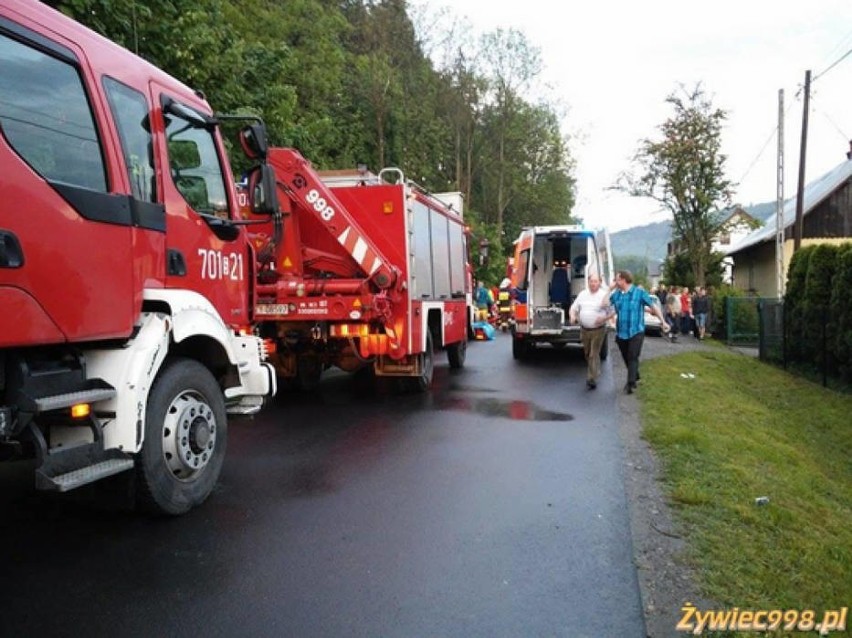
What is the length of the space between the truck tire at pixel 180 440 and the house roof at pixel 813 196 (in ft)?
96.0

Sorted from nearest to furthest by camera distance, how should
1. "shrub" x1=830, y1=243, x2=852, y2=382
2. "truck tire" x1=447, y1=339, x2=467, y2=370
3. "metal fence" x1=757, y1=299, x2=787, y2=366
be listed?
"shrub" x1=830, y1=243, x2=852, y2=382, "truck tire" x1=447, y1=339, x2=467, y2=370, "metal fence" x1=757, y1=299, x2=787, y2=366

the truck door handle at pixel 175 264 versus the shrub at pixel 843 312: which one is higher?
the truck door handle at pixel 175 264

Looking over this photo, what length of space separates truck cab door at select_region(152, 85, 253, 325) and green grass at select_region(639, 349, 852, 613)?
140 inches

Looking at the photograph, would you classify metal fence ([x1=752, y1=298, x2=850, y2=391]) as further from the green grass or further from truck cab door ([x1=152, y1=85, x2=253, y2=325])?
truck cab door ([x1=152, y1=85, x2=253, y2=325])

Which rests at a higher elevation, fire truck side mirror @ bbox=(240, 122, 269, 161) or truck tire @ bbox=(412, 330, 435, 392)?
fire truck side mirror @ bbox=(240, 122, 269, 161)

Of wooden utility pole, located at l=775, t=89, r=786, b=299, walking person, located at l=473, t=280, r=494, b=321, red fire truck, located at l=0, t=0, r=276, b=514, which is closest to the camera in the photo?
red fire truck, located at l=0, t=0, r=276, b=514

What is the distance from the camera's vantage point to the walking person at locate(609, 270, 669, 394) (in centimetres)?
955

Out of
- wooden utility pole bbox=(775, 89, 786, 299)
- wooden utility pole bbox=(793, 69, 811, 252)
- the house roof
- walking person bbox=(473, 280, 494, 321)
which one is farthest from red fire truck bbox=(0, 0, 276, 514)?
the house roof

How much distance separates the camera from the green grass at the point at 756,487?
12.1ft

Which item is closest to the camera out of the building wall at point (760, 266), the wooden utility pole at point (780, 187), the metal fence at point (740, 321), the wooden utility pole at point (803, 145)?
the metal fence at point (740, 321)

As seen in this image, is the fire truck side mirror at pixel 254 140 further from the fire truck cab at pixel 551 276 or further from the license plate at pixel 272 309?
the fire truck cab at pixel 551 276

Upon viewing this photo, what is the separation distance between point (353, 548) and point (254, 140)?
3033 mm

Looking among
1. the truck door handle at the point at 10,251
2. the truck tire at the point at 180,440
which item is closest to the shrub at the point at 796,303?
the truck tire at the point at 180,440

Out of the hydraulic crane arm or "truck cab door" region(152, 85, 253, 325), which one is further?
the hydraulic crane arm
